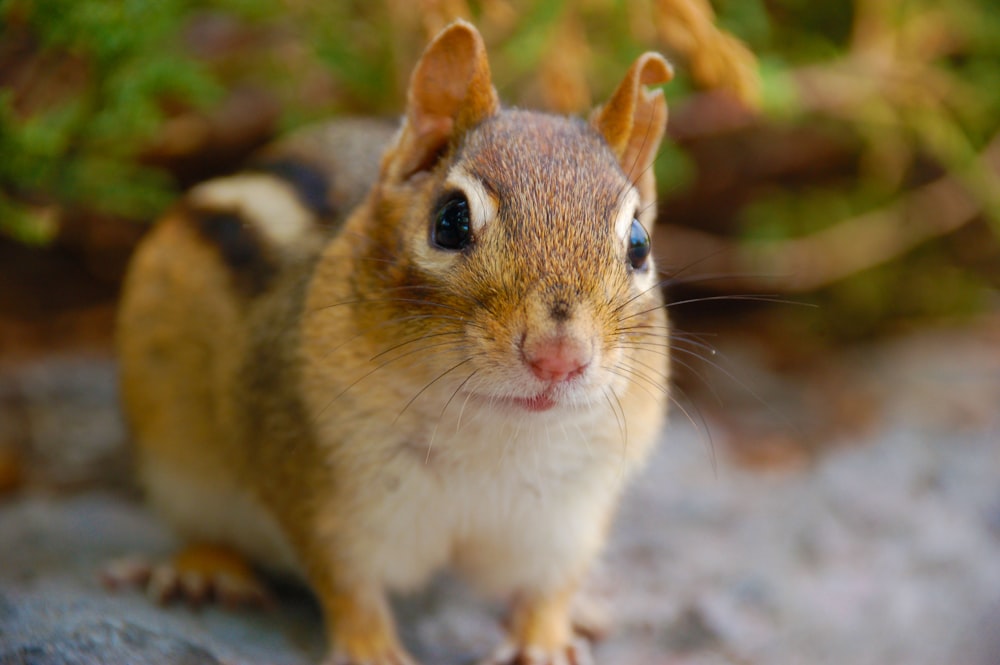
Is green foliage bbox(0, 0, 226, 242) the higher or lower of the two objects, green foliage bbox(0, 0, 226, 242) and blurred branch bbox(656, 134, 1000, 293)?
the higher

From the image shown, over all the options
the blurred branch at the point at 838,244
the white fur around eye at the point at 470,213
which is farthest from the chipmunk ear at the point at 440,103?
the blurred branch at the point at 838,244

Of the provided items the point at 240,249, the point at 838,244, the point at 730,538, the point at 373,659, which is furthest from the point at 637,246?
the point at 838,244

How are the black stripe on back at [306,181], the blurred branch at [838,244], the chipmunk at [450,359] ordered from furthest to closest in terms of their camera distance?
1. the blurred branch at [838,244]
2. the black stripe on back at [306,181]
3. the chipmunk at [450,359]

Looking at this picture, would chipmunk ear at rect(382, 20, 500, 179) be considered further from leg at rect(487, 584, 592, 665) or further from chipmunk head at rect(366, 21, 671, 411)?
leg at rect(487, 584, 592, 665)

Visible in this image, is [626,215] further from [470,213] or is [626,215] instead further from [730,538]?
[730,538]

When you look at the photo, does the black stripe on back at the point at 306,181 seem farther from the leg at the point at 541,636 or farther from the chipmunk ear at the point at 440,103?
the leg at the point at 541,636

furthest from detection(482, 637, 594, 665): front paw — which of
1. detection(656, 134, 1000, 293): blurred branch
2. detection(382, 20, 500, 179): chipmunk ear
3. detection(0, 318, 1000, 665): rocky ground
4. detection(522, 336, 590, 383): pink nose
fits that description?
detection(656, 134, 1000, 293): blurred branch
